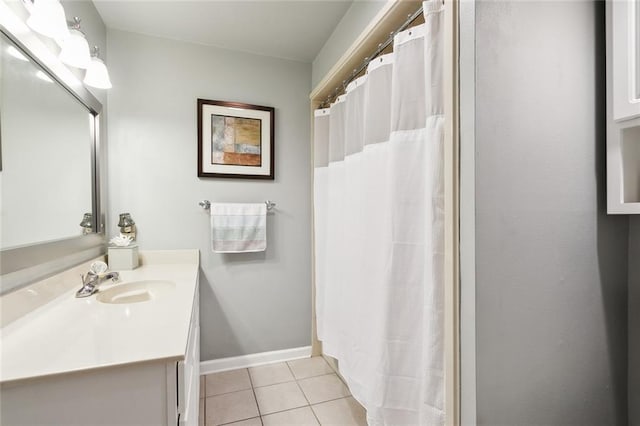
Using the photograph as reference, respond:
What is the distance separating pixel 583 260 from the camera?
967 millimetres

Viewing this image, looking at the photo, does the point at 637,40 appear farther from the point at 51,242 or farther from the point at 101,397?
the point at 51,242

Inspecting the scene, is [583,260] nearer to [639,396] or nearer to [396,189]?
[639,396]

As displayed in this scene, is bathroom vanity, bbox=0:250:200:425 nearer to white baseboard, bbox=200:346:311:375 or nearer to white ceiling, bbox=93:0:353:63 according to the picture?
white baseboard, bbox=200:346:311:375

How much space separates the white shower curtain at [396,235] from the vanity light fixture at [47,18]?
1.28 meters

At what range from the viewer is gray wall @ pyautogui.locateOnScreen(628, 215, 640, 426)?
99cm

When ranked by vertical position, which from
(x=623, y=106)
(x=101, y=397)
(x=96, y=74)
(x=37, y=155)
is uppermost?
(x=96, y=74)

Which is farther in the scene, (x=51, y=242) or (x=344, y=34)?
(x=344, y=34)

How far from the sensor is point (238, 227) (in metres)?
2.01

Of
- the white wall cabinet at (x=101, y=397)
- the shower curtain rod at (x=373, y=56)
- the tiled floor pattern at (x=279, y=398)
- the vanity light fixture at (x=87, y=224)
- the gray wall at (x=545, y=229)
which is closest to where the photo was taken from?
the white wall cabinet at (x=101, y=397)

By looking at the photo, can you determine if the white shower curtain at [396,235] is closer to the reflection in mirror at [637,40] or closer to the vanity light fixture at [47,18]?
the reflection in mirror at [637,40]

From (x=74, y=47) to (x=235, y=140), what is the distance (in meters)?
0.99

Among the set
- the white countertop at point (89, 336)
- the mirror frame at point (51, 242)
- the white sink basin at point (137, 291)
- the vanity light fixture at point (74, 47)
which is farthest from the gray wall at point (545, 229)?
the vanity light fixture at point (74, 47)

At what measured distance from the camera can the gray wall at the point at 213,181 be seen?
1880mm

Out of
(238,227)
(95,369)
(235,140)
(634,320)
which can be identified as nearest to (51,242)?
(95,369)
